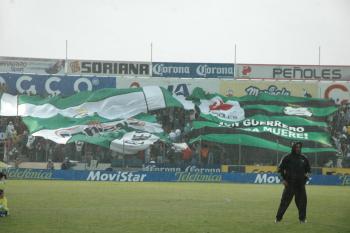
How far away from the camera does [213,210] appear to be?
1984 cm

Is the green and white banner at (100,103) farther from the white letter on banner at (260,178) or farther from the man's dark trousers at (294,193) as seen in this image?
the man's dark trousers at (294,193)

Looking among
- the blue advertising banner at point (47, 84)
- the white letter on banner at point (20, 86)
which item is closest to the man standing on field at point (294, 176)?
the blue advertising banner at point (47, 84)

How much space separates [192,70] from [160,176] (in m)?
19.9

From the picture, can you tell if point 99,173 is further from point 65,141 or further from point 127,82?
point 127,82

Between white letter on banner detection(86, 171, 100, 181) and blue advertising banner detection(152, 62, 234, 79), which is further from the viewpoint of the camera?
blue advertising banner detection(152, 62, 234, 79)

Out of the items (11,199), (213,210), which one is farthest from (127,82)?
(213,210)

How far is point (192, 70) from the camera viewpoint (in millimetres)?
63438

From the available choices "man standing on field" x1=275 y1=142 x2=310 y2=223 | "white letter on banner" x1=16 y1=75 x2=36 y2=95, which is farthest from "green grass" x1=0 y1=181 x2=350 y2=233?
"white letter on banner" x1=16 y1=75 x2=36 y2=95

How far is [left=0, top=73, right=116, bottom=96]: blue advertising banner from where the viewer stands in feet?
192

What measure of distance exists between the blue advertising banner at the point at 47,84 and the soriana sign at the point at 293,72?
13.4m

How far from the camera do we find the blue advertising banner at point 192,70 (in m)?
63.4

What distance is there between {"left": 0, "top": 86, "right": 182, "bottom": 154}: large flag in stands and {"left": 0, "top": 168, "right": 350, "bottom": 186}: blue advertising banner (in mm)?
4926

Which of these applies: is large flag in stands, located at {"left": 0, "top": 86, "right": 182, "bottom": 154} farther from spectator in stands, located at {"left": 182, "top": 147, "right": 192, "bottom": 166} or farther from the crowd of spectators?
spectator in stands, located at {"left": 182, "top": 147, "right": 192, "bottom": 166}

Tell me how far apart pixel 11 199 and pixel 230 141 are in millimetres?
30729
